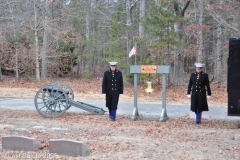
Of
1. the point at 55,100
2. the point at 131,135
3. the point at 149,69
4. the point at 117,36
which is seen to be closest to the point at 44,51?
the point at 117,36

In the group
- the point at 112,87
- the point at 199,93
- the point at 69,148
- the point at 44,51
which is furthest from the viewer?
the point at 44,51

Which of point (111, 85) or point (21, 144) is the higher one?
point (111, 85)

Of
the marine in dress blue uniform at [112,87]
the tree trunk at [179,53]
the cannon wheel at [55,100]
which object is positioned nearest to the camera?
the marine in dress blue uniform at [112,87]

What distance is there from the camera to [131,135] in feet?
25.0

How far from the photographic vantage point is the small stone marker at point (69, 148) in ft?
19.0

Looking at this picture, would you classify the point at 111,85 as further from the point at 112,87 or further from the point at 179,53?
the point at 179,53

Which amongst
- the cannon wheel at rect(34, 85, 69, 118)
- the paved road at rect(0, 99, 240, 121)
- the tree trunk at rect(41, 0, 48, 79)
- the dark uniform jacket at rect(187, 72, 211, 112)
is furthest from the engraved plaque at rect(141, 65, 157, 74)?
the tree trunk at rect(41, 0, 48, 79)

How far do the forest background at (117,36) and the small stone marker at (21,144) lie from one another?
9968mm

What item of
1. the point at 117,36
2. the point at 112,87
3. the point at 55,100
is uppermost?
the point at 117,36

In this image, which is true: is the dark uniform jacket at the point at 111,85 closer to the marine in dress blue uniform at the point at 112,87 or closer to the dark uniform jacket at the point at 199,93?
the marine in dress blue uniform at the point at 112,87

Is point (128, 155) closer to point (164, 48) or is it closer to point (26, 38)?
point (164, 48)

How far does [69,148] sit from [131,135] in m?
2.08

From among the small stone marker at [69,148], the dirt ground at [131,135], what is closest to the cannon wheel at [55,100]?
the dirt ground at [131,135]

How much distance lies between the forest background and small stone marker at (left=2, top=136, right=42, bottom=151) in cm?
997
